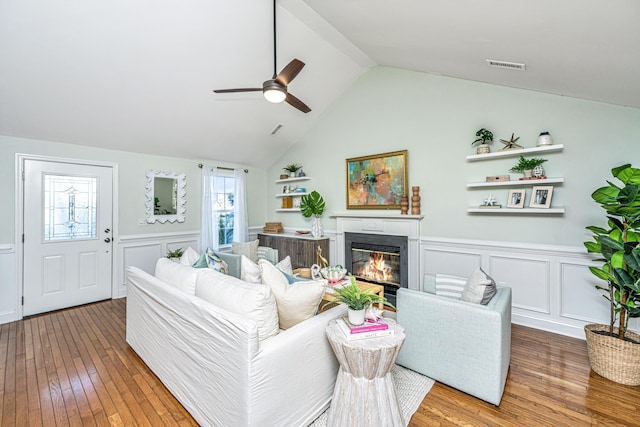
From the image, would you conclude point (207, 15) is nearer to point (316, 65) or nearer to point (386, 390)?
point (316, 65)

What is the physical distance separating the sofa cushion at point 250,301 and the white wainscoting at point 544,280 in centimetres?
288

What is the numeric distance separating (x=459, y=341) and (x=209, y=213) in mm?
4463

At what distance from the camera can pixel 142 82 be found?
3.25 meters

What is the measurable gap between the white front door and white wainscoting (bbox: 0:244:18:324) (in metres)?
0.09

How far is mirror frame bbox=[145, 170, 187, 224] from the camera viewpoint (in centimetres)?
454

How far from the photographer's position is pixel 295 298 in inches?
71.5

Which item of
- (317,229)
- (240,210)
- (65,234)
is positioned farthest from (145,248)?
(317,229)

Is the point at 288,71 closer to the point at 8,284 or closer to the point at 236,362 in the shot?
the point at 236,362

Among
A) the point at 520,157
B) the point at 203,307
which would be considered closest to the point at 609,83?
the point at 520,157

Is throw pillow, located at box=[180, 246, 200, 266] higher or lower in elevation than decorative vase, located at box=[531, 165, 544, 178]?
lower

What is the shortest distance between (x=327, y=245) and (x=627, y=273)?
3520mm

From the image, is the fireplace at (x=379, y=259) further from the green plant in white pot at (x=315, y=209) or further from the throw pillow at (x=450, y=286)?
the throw pillow at (x=450, y=286)

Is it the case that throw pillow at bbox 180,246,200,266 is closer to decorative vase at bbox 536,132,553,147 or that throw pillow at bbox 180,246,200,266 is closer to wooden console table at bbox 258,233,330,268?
wooden console table at bbox 258,233,330,268

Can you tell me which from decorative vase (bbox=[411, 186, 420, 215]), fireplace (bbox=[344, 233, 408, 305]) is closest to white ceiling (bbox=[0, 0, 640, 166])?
decorative vase (bbox=[411, 186, 420, 215])
